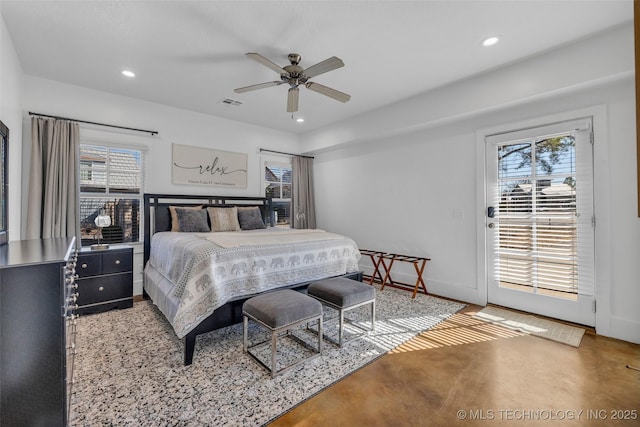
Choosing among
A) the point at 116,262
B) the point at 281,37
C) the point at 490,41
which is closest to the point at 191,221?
the point at 116,262

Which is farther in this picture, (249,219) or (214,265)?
(249,219)

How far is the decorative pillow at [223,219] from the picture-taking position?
4113 mm

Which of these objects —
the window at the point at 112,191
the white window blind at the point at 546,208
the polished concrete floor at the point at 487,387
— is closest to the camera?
the polished concrete floor at the point at 487,387

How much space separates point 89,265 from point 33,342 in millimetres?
2187

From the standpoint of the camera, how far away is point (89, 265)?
314 cm

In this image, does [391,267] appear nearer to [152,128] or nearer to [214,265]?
[214,265]

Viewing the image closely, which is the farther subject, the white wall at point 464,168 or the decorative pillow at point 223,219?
the decorative pillow at point 223,219

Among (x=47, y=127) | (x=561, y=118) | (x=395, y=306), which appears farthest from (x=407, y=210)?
(x=47, y=127)

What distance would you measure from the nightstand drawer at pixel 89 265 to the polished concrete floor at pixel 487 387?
284cm

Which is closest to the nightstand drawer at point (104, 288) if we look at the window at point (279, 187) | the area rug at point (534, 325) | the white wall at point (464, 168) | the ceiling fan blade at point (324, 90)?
the window at point (279, 187)

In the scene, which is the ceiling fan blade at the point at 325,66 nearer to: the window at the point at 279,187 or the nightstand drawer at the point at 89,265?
the window at the point at 279,187

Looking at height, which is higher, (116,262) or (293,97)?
(293,97)

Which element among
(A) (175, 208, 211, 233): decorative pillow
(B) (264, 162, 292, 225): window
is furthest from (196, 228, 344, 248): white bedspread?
(B) (264, 162, 292, 225): window

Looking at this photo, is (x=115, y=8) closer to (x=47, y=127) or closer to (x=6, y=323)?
(x=47, y=127)
